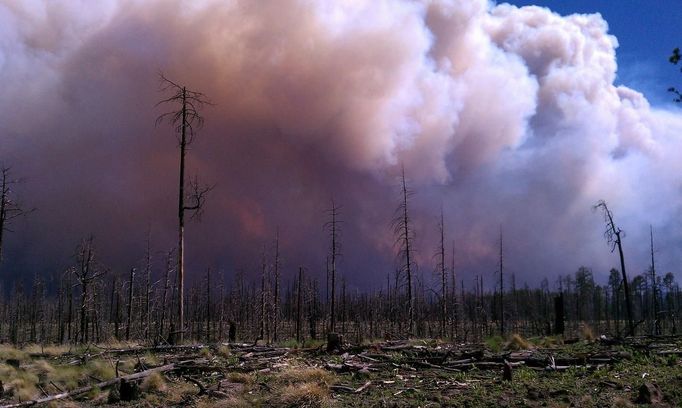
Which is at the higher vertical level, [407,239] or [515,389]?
[407,239]

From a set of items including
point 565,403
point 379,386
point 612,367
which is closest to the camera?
point 565,403

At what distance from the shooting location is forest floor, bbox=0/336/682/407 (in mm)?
12453

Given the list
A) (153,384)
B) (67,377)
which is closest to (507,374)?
(153,384)

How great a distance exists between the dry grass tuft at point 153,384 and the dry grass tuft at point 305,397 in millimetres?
3865

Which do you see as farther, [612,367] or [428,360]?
[428,360]

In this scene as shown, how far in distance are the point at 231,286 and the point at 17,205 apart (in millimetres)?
63056

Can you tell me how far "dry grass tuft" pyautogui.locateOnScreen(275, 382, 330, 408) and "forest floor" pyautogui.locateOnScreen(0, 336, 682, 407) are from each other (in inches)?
1.0

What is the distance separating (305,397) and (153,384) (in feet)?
16.5

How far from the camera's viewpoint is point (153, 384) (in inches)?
585

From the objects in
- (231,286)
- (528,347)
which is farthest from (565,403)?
(231,286)

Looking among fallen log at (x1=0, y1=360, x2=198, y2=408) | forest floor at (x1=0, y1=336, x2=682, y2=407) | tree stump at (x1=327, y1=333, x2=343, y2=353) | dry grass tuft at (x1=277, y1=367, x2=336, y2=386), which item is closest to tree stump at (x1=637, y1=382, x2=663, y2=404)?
forest floor at (x1=0, y1=336, x2=682, y2=407)

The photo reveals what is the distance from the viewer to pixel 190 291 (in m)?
93.1

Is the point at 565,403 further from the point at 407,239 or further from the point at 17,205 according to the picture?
the point at 17,205

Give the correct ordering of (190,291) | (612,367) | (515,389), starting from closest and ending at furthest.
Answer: (515,389) < (612,367) < (190,291)
